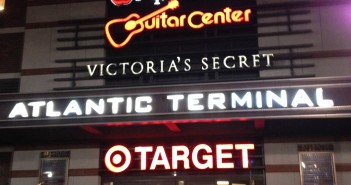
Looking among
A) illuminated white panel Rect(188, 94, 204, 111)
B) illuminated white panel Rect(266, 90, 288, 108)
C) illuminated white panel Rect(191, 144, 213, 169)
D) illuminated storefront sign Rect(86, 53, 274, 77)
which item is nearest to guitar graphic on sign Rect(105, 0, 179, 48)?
illuminated storefront sign Rect(86, 53, 274, 77)

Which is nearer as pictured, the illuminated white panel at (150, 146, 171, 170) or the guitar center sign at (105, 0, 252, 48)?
the illuminated white panel at (150, 146, 171, 170)

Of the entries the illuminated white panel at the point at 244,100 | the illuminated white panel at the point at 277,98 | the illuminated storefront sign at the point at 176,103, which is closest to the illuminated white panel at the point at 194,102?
the illuminated storefront sign at the point at 176,103

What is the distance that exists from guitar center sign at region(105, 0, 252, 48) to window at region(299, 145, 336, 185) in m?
4.23

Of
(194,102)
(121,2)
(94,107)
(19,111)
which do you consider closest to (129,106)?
(94,107)

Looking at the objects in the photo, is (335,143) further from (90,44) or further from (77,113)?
(90,44)

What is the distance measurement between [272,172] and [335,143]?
5.94ft

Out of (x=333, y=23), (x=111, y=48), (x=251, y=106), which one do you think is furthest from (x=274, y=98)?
(x=111, y=48)

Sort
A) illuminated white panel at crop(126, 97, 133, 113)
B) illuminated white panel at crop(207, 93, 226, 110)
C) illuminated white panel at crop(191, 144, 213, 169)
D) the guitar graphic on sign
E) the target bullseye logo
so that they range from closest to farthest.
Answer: illuminated white panel at crop(207, 93, 226, 110) < illuminated white panel at crop(126, 97, 133, 113) < illuminated white panel at crop(191, 144, 213, 169) < the target bullseye logo < the guitar graphic on sign

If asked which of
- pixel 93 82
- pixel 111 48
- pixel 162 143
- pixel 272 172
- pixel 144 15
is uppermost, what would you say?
pixel 144 15

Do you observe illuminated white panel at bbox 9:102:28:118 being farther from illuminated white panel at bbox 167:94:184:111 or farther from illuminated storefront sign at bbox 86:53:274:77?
illuminated white panel at bbox 167:94:184:111

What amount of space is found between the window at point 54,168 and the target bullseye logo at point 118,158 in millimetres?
1292

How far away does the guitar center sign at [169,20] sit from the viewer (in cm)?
1380

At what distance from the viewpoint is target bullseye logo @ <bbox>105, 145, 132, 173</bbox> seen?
13.2 m

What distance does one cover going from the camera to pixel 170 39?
14.2 meters
